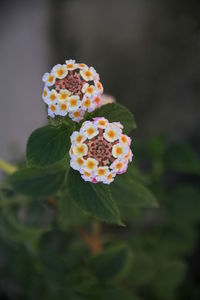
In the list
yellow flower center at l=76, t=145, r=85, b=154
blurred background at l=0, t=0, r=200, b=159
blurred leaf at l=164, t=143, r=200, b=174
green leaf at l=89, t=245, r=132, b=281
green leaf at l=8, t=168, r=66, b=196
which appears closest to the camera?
yellow flower center at l=76, t=145, r=85, b=154

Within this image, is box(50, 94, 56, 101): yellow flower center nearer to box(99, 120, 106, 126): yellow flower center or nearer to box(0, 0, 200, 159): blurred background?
box(99, 120, 106, 126): yellow flower center

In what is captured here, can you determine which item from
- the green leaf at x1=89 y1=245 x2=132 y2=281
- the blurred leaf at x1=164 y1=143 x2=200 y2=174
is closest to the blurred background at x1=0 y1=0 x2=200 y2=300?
the blurred leaf at x1=164 y1=143 x2=200 y2=174

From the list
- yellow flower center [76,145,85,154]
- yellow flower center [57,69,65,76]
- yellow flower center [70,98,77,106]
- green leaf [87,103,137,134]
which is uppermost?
yellow flower center [57,69,65,76]

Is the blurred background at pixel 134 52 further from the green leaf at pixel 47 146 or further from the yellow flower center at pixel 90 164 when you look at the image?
the yellow flower center at pixel 90 164

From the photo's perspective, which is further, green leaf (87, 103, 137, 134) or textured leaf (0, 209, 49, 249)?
textured leaf (0, 209, 49, 249)

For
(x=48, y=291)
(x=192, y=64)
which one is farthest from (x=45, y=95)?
(x=192, y=64)

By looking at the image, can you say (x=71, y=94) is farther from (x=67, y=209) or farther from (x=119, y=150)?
(x=67, y=209)
